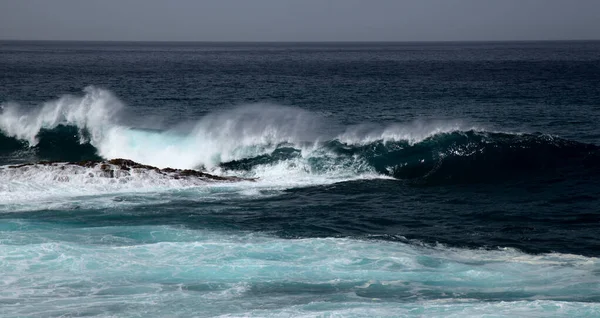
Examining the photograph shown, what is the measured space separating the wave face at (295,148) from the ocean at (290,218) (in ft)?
0.36

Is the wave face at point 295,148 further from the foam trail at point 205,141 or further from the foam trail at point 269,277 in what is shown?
the foam trail at point 269,277

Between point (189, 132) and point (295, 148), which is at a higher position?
point (189, 132)

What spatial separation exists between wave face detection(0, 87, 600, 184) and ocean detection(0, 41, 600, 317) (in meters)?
0.11

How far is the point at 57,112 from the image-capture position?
38938 millimetres

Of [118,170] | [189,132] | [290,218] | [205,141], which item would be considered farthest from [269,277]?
[189,132]

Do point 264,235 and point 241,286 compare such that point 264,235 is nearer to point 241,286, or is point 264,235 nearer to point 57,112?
point 241,286

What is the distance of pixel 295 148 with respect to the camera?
30.3 m

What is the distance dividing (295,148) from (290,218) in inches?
385

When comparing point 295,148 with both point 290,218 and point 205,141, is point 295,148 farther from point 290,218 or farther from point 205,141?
point 290,218

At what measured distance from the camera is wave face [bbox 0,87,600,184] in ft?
91.6

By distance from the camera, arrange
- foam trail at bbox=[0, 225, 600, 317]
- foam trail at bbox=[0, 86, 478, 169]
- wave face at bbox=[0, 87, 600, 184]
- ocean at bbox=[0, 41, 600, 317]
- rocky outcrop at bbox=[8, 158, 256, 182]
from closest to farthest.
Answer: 1. foam trail at bbox=[0, 225, 600, 317]
2. ocean at bbox=[0, 41, 600, 317]
3. rocky outcrop at bbox=[8, 158, 256, 182]
4. wave face at bbox=[0, 87, 600, 184]
5. foam trail at bbox=[0, 86, 478, 169]

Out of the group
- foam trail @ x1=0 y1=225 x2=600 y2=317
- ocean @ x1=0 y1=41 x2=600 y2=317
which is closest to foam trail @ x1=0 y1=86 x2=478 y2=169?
ocean @ x1=0 y1=41 x2=600 y2=317

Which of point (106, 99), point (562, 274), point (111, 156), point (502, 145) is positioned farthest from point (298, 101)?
point (562, 274)

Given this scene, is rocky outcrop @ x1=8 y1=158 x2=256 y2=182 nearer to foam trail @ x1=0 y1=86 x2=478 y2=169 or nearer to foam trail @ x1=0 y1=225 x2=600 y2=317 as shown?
foam trail @ x1=0 y1=86 x2=478 y2=169
